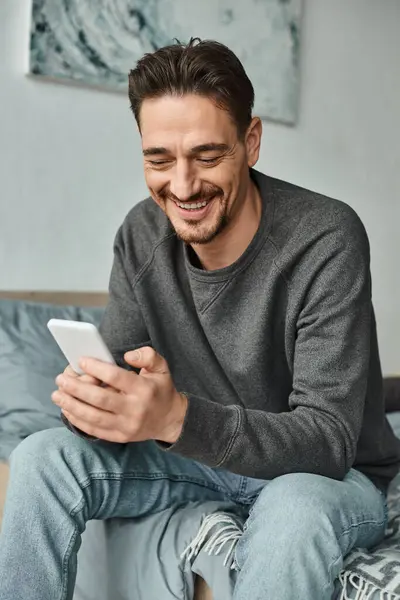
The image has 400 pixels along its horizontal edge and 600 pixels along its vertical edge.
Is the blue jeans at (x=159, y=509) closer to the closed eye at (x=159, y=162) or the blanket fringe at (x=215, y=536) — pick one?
the blanket fringe at (x=215, y=536)

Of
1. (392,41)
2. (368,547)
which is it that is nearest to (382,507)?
(368,547)

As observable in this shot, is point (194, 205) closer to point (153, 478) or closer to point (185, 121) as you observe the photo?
point (185, 121)

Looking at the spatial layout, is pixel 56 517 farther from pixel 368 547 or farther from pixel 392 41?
pixel 392 41

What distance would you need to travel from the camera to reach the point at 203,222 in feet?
4.23

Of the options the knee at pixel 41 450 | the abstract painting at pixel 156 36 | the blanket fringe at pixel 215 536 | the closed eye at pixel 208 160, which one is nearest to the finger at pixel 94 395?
the knee at pixel 41 450

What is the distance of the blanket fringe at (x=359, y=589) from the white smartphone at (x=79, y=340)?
0.45 m

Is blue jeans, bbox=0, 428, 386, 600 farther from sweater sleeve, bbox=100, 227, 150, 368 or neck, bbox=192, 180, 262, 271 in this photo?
neck, bbox=192, 180, 262, 271

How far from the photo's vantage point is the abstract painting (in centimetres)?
225

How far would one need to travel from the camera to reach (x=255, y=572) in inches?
38.7

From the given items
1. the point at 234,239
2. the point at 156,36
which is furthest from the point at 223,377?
the point at 156,36

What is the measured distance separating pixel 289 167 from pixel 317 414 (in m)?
1.88

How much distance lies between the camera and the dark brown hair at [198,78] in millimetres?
1229

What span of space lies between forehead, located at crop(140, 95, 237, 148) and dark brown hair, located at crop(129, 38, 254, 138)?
1 centimetres

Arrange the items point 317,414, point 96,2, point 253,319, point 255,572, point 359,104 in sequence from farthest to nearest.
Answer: point 359,104 → point 96,2 → point 253,319 → point 317,414 → point 255,572
